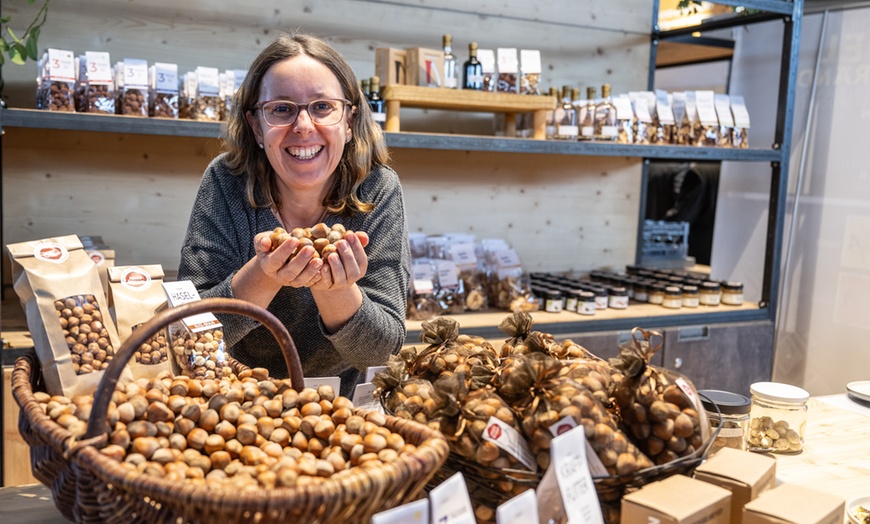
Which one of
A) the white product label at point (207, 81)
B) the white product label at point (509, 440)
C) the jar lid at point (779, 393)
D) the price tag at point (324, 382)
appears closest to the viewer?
the white product label at point (509, 440)

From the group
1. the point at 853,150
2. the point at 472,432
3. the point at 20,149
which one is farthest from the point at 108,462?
the point at 853,150

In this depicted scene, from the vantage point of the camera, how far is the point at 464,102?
2.85 meters

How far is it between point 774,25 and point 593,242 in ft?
4.58

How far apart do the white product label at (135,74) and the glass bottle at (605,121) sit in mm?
1703

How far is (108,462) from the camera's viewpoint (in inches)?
31.7

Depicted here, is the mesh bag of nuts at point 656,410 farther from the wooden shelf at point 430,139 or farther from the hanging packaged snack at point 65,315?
the wooden shelf at point 430,139

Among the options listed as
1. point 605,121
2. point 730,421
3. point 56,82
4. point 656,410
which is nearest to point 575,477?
point 656,410

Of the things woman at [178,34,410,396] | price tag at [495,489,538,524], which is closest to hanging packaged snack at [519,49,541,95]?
woman at [178,34,410,396]

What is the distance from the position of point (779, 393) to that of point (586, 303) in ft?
5.13

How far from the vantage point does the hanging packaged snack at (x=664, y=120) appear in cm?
326

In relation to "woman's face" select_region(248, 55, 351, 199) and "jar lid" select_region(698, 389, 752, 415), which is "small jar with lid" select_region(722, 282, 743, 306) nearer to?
"jar lid" select_region(698, 389, 752, 415)

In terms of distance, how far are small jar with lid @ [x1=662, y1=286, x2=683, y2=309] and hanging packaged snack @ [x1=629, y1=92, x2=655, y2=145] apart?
0.62 meters

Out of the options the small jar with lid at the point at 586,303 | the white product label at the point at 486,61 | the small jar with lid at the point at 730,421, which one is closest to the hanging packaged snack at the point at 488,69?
the white product label at the point at 486,61

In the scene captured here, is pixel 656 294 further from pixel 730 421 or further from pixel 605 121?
pixel 730 421
